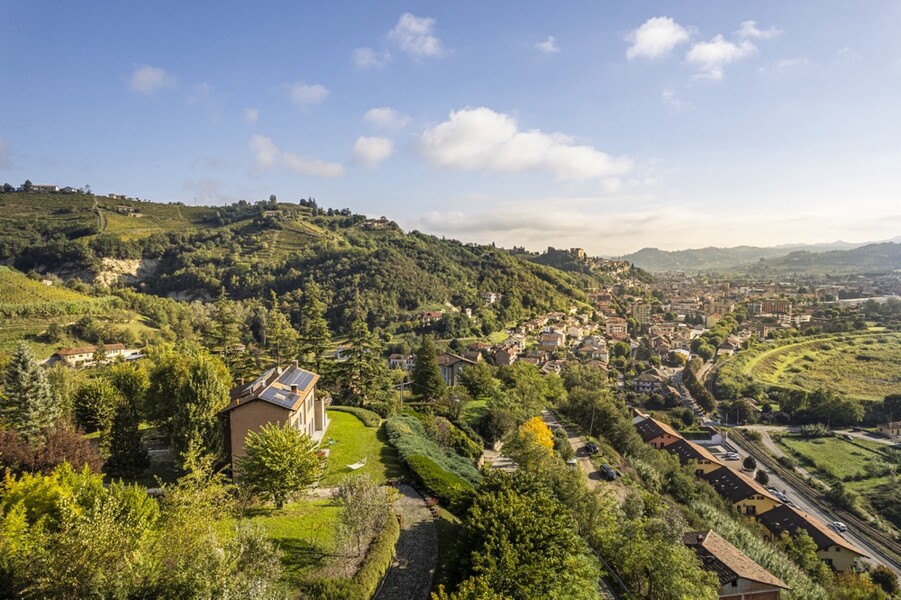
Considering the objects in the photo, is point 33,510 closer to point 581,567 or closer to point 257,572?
point 257,572

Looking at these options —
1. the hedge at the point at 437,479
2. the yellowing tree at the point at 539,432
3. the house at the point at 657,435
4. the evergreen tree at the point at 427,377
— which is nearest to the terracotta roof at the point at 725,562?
the yellowing tree at the point at 539,432

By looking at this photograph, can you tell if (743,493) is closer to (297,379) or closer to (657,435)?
(657,435)

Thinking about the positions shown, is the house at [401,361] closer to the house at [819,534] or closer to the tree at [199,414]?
the house at [819,534]

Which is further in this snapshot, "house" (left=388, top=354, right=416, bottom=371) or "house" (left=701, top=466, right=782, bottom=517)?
"house" (left=388, top=354, right=416, bottom=371)

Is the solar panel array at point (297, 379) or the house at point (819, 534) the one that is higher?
the solar panel array at point (297, 379)

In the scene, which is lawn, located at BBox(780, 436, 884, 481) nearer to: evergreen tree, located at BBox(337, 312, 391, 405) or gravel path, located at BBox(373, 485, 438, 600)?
evergreen tree, located at BBox(337, 312, 391, 405)

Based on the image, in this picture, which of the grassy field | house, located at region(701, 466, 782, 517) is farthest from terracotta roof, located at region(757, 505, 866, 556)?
the grassy field
